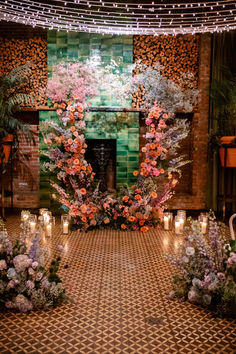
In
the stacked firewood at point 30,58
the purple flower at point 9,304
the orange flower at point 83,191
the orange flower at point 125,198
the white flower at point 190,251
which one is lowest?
Result: the purple flower at point 9,304

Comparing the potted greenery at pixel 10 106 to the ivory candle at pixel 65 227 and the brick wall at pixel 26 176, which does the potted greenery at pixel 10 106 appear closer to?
the brick wall at pixel 26 176

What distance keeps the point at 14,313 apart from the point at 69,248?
1.63 m

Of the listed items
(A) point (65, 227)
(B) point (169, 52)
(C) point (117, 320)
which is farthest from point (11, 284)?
(B) point (169, 52)

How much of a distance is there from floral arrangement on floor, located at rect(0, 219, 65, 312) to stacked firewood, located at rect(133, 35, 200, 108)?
4.34 m

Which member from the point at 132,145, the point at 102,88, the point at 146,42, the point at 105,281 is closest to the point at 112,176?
the point at 132,145

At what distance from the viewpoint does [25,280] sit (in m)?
2.77

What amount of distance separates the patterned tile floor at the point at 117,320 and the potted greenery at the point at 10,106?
2624mm

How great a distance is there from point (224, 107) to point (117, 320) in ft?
15.1

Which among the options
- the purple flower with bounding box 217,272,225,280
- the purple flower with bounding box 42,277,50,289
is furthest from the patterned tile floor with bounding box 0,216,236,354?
the purple flower with bounding box 217,272,225,280

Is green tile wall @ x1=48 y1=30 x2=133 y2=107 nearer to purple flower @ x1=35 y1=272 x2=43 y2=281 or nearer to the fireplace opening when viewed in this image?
the fireplace opening

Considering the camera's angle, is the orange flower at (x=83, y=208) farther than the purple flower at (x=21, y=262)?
Yes

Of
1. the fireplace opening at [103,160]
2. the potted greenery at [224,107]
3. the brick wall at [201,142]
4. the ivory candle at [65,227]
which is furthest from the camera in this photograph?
the brick wall at [201,142]

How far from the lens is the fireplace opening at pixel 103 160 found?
6.18m

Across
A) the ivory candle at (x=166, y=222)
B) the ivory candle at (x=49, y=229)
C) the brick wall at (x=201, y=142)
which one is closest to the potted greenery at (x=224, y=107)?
the brick wall at (x=201, y=142)
